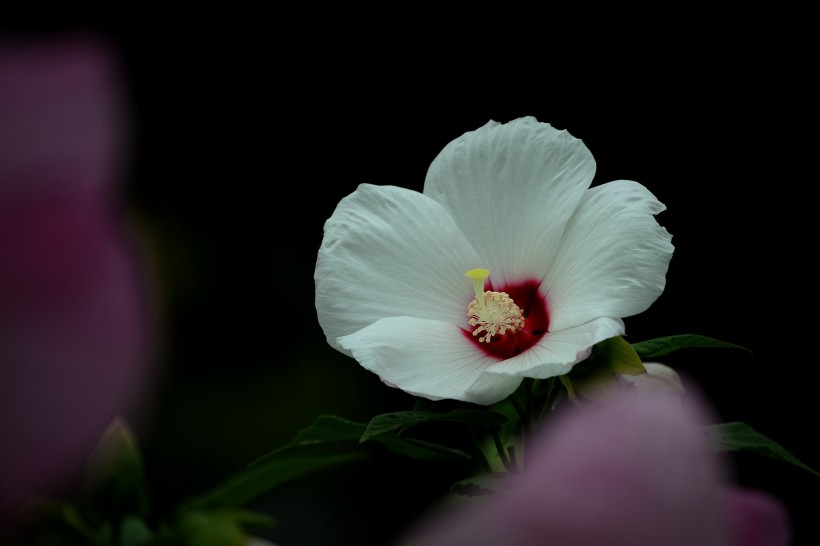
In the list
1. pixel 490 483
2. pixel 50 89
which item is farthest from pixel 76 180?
pixel 490 483

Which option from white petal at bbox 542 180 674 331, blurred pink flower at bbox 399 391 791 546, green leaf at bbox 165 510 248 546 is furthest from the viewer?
white petal at bbox 542 180 674 331

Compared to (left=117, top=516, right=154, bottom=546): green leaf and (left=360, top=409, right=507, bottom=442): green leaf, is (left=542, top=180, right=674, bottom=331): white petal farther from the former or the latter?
(left=117, top=516, right=154, bottom=546): green leaf

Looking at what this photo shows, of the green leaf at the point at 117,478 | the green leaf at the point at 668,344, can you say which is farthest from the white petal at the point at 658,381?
the green leaf at the point at 117,478

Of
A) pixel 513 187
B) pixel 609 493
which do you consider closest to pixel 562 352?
pixel 513 187

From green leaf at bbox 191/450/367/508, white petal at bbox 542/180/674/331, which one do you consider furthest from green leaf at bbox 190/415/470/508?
white petal at bbox 542/180/674/331

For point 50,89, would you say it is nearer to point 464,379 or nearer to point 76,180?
point 76,180

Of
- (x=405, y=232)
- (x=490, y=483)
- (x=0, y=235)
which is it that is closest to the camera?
(x=0, y=235)

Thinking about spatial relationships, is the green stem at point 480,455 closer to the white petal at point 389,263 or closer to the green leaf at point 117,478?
the white petal at point 389,263
